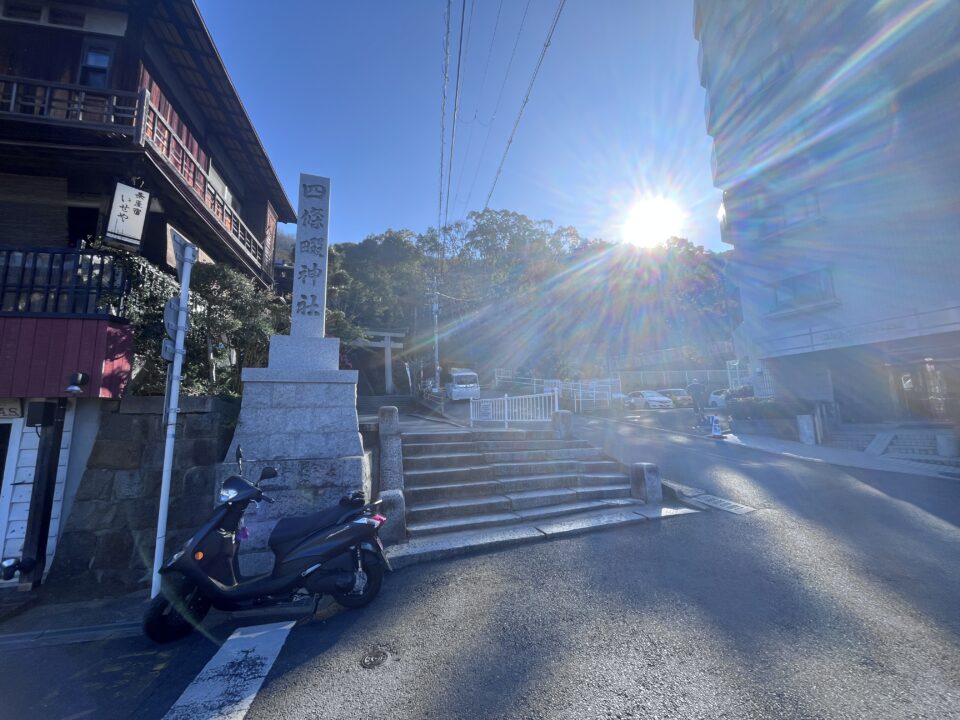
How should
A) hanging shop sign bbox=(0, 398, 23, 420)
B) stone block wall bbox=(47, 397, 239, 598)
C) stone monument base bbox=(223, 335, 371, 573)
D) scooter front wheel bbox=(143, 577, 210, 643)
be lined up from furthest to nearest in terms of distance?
1. hanging shop sign bbox=(0, 398, 23, 420)
2. stone block wall bbox=(47, 397, 239, 598)
3. stone monument base bbox=(223, 335, 371, 573)
4. scooter front wheel bbox=(143, 577, 210, 643)

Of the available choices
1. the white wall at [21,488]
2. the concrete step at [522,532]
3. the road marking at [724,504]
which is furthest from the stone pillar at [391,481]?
the road marking at [724,504]

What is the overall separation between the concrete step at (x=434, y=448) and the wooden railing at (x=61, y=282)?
4.43 meters

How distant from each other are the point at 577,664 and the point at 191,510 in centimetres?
463

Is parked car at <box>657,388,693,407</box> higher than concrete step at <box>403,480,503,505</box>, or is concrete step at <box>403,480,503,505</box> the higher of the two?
parked car at <box>657,388,693,407</box>

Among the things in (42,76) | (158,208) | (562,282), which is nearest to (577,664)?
(158,208)

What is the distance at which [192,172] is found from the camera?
10.3m

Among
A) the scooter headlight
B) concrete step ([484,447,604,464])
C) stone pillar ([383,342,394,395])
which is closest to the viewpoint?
the scooter headlight

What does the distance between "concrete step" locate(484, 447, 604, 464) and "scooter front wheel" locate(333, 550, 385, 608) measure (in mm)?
3200

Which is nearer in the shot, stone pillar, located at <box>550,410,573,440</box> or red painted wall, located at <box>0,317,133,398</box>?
red painted wall, located at <box>0,317,133,398</box>

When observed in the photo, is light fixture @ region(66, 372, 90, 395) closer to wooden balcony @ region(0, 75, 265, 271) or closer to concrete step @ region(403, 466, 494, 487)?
concrete step @ region(403, 466, 494, 487)

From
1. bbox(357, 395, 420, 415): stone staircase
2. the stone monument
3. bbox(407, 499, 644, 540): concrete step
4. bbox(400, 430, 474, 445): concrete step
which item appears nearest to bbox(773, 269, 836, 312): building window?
bbox(407, 499, 644, 540): concrete step

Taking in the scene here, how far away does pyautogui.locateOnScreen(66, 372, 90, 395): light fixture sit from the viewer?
4.58 m

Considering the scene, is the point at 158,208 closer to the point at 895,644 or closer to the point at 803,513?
the point at 895,644

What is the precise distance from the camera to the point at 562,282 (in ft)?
105
